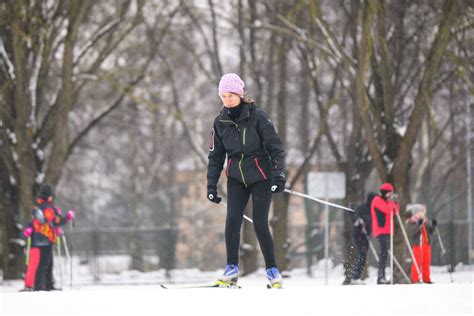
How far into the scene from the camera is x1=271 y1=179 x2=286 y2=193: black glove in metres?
8.41

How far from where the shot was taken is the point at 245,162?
8.52 metres

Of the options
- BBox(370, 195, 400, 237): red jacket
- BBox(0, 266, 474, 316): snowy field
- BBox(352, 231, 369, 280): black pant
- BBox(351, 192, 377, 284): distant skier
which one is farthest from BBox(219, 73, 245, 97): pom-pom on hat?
BBox(351, 192, 377, 284): distant skier

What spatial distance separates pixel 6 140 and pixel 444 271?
9.37 meters

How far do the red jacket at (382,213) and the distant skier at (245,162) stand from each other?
737cm

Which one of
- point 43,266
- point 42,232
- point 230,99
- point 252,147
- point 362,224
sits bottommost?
point 43,266

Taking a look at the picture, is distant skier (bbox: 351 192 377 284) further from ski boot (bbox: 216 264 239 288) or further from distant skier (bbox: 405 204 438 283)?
ski boot (bbox: 216 264 239 288)

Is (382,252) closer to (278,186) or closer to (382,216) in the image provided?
(382,216)

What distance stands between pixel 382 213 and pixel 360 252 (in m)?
0.69

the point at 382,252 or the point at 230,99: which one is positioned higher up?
the point at 230,99

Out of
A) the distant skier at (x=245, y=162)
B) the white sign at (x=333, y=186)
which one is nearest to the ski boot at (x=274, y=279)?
the distant skier at (x=245, y=162)

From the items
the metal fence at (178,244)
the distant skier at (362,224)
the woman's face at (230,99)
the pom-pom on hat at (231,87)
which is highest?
the pom-pom on hat at (231,87)

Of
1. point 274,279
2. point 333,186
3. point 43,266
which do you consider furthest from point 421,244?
point 333,186

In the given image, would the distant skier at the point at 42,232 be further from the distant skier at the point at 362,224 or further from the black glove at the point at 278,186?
the black glove at the point at 278,186

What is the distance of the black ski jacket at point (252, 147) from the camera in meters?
8.45
